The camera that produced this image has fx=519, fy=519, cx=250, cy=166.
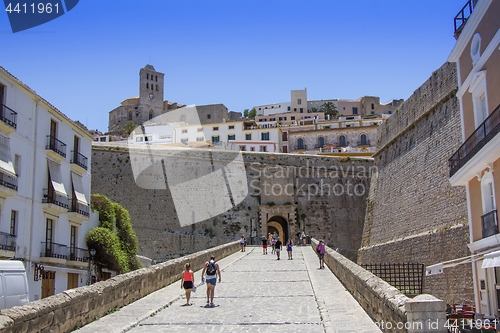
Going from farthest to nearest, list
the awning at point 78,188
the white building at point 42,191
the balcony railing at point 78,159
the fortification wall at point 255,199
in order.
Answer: the fortification wall at point 255,199 → the balcony railing at point 78,159 → the awning at point 78,188 → the white building at point 42,191

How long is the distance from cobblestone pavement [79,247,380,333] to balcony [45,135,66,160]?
990cm

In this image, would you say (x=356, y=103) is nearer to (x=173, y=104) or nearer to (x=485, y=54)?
(x=173, y=104)

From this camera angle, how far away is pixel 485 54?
13.5 metres

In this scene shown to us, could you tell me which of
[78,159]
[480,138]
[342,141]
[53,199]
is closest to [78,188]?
[78,159]

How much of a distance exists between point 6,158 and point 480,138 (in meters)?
15.4

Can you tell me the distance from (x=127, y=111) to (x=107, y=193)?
53.0 metres

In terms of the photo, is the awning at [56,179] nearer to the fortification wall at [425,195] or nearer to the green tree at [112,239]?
the green tree at [112,239]

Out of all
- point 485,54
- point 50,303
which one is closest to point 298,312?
point 50,303

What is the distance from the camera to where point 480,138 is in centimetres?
1362

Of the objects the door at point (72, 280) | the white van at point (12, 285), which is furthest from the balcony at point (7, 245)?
the white van at point (12, 285)

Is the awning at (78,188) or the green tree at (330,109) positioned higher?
the green tree at (330,109)

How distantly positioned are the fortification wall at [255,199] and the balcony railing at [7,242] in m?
16.3

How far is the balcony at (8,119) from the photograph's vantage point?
712 inches

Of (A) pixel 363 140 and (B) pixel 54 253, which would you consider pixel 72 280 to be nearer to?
(B) pixel 54 253
